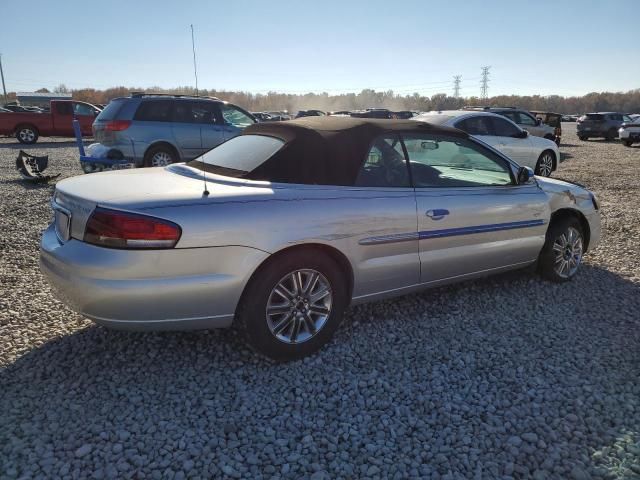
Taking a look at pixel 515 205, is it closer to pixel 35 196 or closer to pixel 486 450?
pixel 486 450

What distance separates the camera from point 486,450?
2398mm

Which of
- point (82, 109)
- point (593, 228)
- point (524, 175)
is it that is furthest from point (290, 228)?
point (82, 109)

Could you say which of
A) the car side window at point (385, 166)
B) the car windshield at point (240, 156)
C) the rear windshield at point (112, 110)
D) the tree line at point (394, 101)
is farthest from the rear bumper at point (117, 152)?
the tree line at point (394, 101)

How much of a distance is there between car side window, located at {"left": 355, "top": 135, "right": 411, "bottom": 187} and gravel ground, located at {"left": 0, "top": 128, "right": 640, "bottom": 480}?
1.12 metres

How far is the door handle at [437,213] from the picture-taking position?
11.7 ft

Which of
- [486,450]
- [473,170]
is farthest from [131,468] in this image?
[473,170]

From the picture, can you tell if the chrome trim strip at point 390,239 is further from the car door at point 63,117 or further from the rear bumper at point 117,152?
the car door at point 63,117

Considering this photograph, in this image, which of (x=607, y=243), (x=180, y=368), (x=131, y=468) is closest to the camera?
(x=131, y=468)

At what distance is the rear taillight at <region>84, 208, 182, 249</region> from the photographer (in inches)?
104

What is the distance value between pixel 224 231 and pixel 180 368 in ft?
3.31

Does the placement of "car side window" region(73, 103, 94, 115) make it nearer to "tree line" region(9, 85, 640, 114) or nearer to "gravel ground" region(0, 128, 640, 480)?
"gravel ground" region(0, 128, 640, 480)

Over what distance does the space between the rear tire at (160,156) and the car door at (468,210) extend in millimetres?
7180

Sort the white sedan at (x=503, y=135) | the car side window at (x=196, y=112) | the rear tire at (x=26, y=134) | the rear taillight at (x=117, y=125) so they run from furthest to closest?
Answer: the rear tire at (x=26, y=134)
the car side window at (x=196, y=112)
the white sedan at (x=503, y=135)
the rear taillight at (x=117, y=125)

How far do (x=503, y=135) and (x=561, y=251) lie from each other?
21.1 ft
